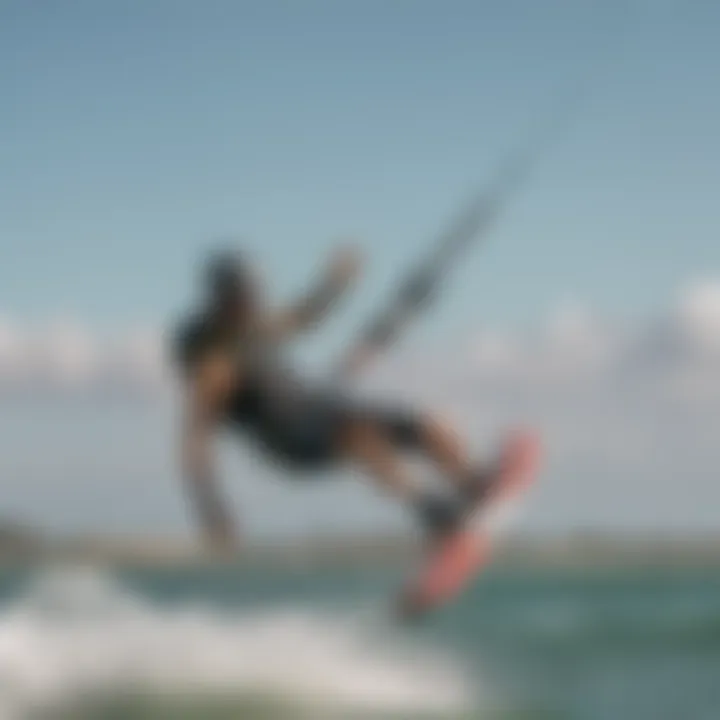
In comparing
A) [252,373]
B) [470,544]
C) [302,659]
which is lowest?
[470,544]

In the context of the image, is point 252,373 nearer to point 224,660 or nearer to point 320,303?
point 320,303

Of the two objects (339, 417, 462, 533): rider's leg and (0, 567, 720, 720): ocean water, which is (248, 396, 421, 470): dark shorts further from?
(0, 567, 720, 720): ocean water

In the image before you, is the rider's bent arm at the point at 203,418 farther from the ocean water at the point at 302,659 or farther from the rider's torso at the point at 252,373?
the ocean water at the point at 302,659

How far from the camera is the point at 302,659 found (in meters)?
10.0

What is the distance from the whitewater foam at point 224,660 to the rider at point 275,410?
4.82m

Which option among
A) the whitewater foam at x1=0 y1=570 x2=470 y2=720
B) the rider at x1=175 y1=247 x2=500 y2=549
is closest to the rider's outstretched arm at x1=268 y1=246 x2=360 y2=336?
the rider at x1=175 y1=247 x2=500 y2=549

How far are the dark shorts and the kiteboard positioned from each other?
0.40 m

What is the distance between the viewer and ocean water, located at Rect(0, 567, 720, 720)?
9461mm

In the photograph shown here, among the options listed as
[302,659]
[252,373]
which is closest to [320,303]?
[252,373]

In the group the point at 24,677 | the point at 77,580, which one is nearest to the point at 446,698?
the point at 24,677

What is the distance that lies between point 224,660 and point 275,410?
241 inches

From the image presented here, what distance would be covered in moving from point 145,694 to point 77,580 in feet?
13.9

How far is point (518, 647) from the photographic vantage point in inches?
551

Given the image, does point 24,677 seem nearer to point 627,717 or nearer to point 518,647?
point 627,717
